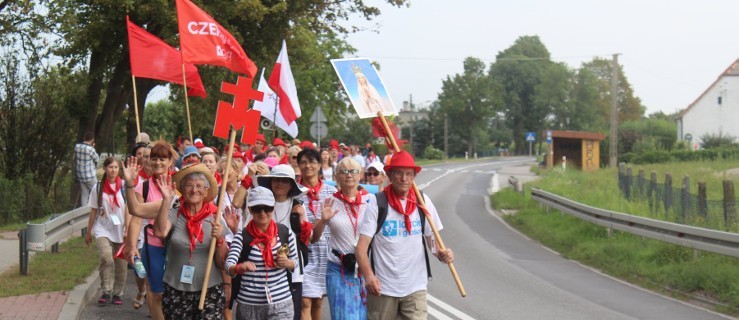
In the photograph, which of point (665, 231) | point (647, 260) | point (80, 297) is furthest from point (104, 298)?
point (665, 231)

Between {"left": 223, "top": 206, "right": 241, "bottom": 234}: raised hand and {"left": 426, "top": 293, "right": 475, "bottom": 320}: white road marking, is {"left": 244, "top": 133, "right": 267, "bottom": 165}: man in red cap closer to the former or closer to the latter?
{"left": 426, "top": 293, "right": 475, "bottom": 320}: white road marking

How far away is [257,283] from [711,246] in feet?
26.0

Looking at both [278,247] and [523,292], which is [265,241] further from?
[523,292]

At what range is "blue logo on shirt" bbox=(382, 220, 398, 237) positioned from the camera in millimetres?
6414

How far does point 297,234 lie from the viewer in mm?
7207

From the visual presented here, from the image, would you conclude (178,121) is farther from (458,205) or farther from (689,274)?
(689,274)

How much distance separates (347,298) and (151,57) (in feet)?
25.0

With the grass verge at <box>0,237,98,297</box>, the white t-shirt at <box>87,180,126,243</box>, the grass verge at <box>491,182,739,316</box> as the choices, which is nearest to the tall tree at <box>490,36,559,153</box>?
the grass verge at <box>491,182,739,316</box>

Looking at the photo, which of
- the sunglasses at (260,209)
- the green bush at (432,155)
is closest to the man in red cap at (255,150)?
the sunglasses at (260,209)

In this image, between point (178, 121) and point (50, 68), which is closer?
point (50, 68)

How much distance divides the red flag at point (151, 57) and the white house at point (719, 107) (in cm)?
7376

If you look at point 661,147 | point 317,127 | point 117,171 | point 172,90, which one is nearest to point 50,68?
point 172,90

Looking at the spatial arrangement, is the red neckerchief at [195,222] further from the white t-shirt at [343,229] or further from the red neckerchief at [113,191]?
the red neckerchief at [113,191]

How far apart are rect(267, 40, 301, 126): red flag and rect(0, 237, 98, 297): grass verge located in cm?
343
